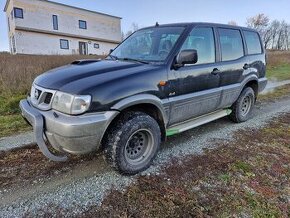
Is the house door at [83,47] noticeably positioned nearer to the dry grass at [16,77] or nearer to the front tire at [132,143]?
the dry grass at [16,77]

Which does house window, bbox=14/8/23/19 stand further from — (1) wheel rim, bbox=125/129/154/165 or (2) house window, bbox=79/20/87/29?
(1) wheel rim, bbox=125/129/154/165

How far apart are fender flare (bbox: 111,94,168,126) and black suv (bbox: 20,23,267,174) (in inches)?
0.5

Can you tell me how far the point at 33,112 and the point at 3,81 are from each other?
604 centimetres

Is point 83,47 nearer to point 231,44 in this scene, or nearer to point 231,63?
point 231,44

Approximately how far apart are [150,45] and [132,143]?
5.55ft

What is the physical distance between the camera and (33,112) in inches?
125

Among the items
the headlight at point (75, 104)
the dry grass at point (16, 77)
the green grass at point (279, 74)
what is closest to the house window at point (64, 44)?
the green grass at point (279, 74)

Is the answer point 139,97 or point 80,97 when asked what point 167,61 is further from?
point 80,97

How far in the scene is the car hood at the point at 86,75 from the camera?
9.87 ft

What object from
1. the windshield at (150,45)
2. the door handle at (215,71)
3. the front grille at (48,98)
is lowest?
the front grille at (48,98)

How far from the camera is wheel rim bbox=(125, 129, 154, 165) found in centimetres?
349

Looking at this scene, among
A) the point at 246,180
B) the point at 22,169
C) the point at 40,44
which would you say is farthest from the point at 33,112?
the point at 40,44

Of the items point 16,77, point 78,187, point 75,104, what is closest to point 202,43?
point 75,104

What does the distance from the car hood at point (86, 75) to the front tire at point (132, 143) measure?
555 mm
